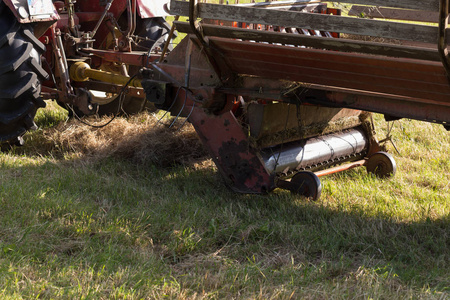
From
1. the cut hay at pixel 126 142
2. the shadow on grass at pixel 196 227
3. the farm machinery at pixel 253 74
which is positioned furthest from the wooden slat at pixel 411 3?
the cut hay at pixel 126 142

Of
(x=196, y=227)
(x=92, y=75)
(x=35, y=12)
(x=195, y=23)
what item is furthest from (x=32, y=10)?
(x=196, y=227)

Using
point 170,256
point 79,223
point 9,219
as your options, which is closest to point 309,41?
point 170,256

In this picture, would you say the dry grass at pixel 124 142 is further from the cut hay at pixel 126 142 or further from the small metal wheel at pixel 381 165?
the small metal wheel at pixel 381 165

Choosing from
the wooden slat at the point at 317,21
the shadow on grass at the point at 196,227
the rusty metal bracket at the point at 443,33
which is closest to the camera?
the rusty metal bracket at the point at 443,33

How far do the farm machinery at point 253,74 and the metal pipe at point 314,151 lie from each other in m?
0.01

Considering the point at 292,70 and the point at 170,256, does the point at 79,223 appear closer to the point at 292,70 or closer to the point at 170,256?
the point at 170,256

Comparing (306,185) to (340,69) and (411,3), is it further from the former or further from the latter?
(411,3)

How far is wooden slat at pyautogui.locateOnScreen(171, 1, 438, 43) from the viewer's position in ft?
10.7

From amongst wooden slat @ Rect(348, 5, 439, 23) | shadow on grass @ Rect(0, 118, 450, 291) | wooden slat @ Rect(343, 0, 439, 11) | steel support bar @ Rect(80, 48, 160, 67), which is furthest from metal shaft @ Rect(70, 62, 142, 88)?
wooden slat @ Rect(343, 0, 439, 11)

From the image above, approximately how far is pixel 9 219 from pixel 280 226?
5.50ft

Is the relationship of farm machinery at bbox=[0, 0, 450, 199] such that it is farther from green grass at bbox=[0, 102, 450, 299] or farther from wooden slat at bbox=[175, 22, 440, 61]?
green grass at bbox=[0, 102, 450, 299]

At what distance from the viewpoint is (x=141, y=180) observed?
4.91 meters

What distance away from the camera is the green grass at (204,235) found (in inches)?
125

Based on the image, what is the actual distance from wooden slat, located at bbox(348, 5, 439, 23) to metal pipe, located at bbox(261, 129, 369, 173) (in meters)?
1.03
